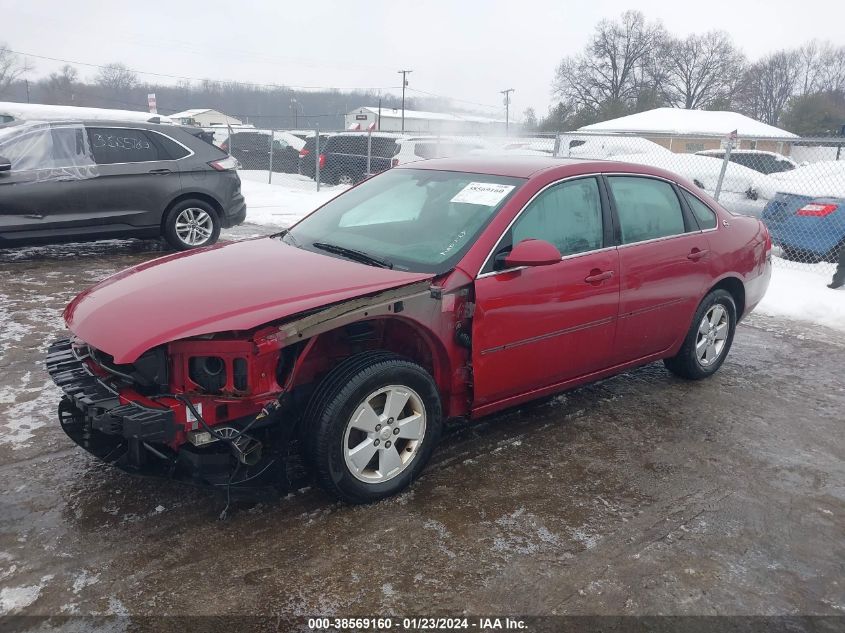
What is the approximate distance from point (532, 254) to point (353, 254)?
94 centimetres

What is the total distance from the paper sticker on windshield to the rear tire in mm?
5592

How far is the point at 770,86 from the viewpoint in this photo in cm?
6906

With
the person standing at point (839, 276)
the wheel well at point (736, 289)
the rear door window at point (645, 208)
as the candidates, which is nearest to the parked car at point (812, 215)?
the person standing at point (839, 276)

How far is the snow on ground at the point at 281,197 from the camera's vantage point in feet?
41.1

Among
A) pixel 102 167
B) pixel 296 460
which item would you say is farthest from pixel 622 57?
pixel 296 460

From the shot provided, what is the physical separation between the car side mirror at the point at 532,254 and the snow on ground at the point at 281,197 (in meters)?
6.79

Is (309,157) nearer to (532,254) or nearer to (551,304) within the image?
(551,304)

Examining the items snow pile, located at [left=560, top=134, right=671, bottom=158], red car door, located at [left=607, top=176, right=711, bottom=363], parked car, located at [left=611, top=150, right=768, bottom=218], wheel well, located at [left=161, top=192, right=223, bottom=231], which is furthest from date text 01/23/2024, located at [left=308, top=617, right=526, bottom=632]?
snow pile, located at [left=560, top=134, right=671, bottom=158]

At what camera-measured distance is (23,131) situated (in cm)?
766

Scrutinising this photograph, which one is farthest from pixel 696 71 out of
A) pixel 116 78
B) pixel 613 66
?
pixel 116 78

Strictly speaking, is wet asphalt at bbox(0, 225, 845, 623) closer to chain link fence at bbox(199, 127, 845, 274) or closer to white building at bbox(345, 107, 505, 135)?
chain link fence at bbox(199, 127, 845, 274)

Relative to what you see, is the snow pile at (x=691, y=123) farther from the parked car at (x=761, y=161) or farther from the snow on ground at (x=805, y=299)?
the snow on ground at (x=805, y=299)

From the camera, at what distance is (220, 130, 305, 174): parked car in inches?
861

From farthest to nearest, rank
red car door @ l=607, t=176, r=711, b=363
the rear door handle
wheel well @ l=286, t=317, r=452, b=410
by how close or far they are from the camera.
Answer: red car door @ l=607, t=176, r=711, b=363, the rear door handle, wheel well @ l=286, t=317, r=452, b=410
